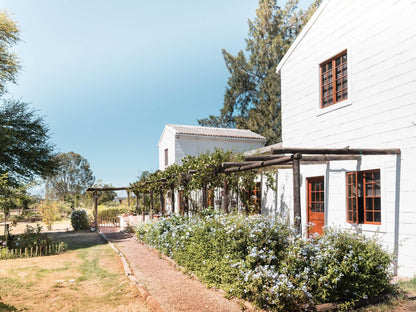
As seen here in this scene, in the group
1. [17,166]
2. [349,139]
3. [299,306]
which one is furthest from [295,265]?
[17,166]

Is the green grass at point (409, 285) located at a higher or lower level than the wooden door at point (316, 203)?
lower

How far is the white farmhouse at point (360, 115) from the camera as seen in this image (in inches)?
278

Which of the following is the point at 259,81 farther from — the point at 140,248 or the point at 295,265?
the point at 295,265

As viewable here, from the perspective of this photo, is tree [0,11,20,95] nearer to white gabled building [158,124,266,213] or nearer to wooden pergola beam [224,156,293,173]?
white gabled building [158,124,266,213]

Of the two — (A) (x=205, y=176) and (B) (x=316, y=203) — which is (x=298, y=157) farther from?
(A) (x=205, y=176)

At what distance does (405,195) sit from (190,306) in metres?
4.96

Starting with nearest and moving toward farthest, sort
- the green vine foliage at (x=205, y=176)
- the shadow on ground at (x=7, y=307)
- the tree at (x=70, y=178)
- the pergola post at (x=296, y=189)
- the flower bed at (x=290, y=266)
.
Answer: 1. the shadow on ground at (x=7, y=307)
2. the flower bed at (x=290, y=266)
3. the pergola post at (x=296, y=189)
4. the green vine foliage at (x=205, y=176)
5. the tree at (x=70, y=178)

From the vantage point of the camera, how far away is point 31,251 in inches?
449

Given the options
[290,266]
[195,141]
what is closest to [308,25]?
Answer: [290,266]

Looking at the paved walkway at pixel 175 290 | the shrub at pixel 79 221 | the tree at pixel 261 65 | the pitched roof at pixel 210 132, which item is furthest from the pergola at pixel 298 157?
the tree at pixel 261 65

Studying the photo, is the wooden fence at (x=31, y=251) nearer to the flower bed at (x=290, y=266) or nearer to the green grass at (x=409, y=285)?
the flower bed at (x=290, y=266)

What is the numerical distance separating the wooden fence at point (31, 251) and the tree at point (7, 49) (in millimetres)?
12236

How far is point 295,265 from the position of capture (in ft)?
17.6

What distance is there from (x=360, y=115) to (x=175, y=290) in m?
5.94
